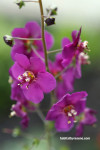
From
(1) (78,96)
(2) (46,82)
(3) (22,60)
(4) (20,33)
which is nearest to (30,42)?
(4) (20,33)

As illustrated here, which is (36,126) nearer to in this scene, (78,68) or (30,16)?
(78,68)

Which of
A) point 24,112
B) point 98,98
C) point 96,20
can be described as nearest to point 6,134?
point 98,98

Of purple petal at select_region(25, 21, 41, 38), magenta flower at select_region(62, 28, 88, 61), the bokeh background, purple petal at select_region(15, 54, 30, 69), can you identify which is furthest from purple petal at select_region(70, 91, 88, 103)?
the bokeh background

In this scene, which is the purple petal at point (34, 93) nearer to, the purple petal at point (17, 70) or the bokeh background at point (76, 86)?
the purple petal at point (17, 70)

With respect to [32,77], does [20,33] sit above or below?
above

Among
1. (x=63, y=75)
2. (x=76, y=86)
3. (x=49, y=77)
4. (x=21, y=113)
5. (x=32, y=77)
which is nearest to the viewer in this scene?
(x=49, y=77)

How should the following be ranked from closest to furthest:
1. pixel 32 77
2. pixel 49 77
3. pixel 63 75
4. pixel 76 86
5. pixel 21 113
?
1. pixel 49 77
2. pixel 32 77
3. pixel 21 113
4. pixel 63 75
5. pixel 76 86

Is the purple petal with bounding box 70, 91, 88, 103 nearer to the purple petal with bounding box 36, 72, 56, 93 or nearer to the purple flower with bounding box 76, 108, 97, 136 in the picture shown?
the purple petal with bounding box 36, 72, 56, 93

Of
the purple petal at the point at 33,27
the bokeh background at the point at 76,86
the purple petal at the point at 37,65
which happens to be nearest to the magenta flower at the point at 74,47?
the purple petal at the point at 37,65

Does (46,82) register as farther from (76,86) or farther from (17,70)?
(76,86)
